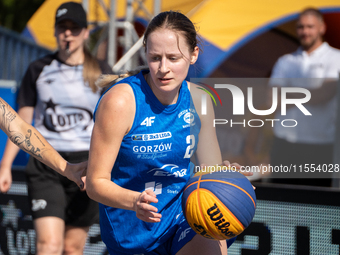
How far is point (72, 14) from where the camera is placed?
3572 millimetres

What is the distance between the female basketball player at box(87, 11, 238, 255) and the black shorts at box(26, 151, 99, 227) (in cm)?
94

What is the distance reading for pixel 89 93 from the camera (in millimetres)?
3566

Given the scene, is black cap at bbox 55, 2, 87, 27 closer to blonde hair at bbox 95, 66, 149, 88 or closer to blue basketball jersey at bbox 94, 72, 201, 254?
blonde hair at bbox 95, 66, 149, 88

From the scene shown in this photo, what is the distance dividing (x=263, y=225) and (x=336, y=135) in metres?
1.80

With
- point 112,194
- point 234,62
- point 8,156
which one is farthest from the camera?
point 234,62

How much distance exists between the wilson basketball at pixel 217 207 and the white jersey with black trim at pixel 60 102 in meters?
1.60

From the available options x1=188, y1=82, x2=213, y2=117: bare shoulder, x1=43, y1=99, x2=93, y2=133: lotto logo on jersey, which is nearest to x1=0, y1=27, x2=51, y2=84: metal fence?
x1=43, y1=99, x2=93, y2=133: lotto logo on jersey

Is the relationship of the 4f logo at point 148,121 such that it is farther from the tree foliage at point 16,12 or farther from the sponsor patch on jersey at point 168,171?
the tree foliage at point 16,12

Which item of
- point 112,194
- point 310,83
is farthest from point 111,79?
point 310,83

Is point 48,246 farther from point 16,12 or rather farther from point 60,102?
point 16,12

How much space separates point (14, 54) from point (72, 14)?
7587 mm

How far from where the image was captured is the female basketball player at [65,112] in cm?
350

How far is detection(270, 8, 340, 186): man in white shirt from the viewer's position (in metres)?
4.71

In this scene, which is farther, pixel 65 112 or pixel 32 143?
pixel 65 112
